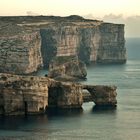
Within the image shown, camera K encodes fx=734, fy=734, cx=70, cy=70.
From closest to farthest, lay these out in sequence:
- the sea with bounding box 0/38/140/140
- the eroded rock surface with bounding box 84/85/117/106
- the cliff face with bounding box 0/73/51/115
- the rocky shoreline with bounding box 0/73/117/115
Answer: the sea with bounding box 0/38/140/140
the cliff face with bounding box 0/73/51/115
the rocky shoreline with bounding box 0/73/117/115
the eroded rock surface with bounding box 84/85/117/106

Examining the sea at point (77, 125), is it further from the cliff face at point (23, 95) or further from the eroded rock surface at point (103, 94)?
the cliff face at point (23, 95)

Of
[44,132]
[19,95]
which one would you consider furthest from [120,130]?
[19,95]

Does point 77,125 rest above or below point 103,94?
below

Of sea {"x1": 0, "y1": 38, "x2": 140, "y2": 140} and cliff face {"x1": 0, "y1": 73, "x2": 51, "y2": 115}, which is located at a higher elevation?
cliff face {"x1": 0, "y1": 73, "x2": 51, "y2": 115}

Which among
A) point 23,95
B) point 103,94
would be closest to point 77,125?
point 23,95

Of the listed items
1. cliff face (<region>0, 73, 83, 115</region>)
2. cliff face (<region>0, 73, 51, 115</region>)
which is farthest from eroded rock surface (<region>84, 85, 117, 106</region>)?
cliff face (<region>0, 73, 51, 115</region>)

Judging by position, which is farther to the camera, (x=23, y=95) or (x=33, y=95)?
(x=33, y=95)

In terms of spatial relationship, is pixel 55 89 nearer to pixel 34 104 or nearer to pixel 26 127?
pixel 34 104

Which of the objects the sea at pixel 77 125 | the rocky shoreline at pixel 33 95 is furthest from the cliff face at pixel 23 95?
the sea at pixel 77 125

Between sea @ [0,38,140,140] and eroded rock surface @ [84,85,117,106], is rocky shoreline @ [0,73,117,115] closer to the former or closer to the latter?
sea @ [0,38,140,140]

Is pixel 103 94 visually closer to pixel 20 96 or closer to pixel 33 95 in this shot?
pixel 33 95

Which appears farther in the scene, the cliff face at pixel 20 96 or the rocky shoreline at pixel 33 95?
the rocky shoreline at pixel 33 95
